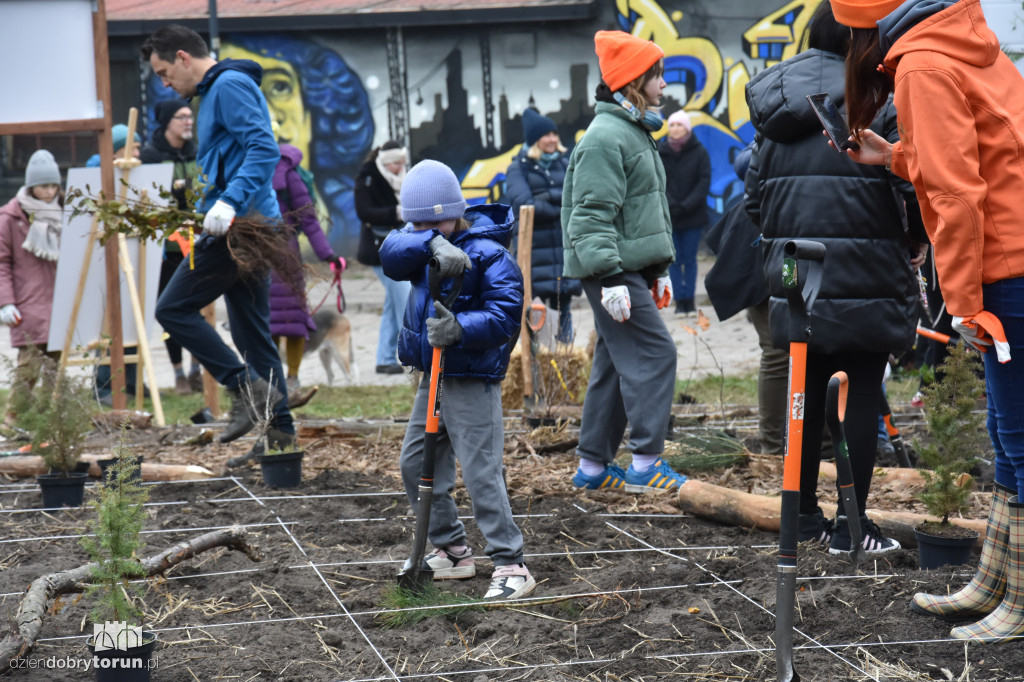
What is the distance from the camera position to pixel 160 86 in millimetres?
20703

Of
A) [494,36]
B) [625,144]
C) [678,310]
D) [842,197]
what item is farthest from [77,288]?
[494,36]

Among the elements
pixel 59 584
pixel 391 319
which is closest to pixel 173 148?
pixel 391 319

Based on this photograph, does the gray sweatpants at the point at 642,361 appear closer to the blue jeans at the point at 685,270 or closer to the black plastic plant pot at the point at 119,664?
the black plastic plant pot at the point at 119,664

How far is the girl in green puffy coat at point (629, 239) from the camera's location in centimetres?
546

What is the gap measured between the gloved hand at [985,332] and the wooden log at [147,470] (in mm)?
4243

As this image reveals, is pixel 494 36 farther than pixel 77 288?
Yes

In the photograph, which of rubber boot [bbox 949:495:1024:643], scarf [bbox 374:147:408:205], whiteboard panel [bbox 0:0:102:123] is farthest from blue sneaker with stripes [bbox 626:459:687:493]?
scarf [bbox 374:147:408:205]

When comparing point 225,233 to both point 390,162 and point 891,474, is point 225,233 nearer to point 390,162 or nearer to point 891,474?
point 891,474

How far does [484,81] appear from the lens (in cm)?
2056

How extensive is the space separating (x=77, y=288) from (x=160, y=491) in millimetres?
2694

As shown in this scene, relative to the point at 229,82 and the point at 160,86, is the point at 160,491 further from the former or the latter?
the point at 160,86

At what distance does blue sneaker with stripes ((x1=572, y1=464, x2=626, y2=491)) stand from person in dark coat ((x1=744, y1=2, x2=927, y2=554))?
1.60 m

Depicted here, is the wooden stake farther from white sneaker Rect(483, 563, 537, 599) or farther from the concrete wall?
the concrete wall

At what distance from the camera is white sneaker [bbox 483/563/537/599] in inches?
159
